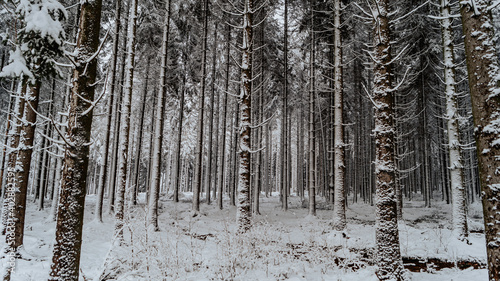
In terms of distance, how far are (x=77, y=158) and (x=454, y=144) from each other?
452 inches

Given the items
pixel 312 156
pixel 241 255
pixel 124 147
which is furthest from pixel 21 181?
pixel 312 156

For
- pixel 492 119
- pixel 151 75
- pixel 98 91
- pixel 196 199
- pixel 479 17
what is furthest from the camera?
pixel 151 75

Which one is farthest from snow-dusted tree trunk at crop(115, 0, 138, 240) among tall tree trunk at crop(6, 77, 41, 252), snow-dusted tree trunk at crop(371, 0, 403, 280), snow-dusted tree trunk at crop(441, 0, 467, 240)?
snow-dusted tree trunk at crop(441, 0, 467, 240)

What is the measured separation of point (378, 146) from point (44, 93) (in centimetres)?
2121

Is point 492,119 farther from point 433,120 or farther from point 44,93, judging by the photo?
point 433,120

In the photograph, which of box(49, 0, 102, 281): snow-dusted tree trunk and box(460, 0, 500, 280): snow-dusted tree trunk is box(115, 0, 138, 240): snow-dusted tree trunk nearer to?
box(49, 0, 102, 281): snow-dusted tree trunk

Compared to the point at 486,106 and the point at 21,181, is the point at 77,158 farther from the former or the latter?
the point at 486,106

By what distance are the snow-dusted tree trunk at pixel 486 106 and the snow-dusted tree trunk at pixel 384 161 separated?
1.77 metres

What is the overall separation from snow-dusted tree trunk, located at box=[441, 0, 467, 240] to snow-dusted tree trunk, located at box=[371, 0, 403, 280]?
16.6 feet

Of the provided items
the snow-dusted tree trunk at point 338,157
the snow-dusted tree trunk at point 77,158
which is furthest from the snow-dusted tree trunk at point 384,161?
the snow-dusted tree trunk at point 77,158

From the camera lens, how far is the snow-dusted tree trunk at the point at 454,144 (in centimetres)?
873

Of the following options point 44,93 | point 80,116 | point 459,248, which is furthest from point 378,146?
point 44,93

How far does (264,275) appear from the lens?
5109mm

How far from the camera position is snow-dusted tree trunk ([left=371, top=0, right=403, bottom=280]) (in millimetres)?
4973
